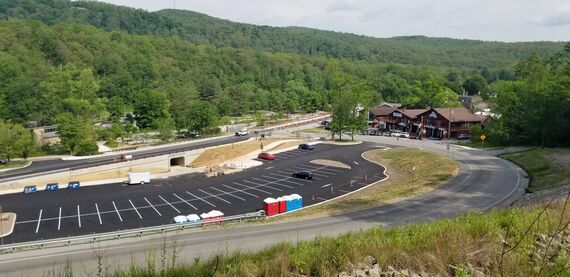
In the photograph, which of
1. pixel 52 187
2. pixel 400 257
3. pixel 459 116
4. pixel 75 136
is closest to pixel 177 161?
pixel 75 136

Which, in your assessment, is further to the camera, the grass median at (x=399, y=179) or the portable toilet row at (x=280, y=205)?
the portable toilet row at (x=280, y=205)

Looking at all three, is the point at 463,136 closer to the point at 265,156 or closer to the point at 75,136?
the point at 265,156

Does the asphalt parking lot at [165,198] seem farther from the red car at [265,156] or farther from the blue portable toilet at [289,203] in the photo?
the blue portable toilet at [289,203]

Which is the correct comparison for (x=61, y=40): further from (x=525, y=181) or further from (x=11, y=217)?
(x=525, y=181)

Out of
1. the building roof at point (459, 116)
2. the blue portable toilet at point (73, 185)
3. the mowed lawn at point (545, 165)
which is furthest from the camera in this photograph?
the building roof at point (459, 116)

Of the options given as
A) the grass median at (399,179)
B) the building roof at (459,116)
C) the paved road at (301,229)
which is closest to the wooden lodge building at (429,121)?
the building roof at (459,116)

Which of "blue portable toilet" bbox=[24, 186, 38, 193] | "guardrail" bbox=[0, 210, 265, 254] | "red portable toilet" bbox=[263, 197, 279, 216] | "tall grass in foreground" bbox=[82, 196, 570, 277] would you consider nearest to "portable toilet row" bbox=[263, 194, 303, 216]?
"red portable toilet" bbox=[263, 197, 279, 216]

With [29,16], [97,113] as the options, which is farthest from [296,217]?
[29,16]
